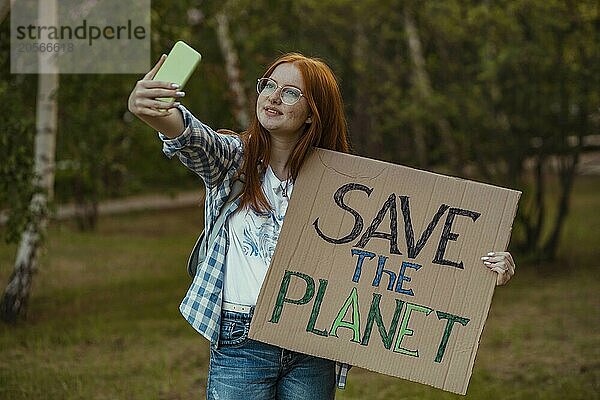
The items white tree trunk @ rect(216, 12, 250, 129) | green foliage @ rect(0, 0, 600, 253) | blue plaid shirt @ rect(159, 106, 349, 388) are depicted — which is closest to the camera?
blue plaid shirt @ rect(159, 106, 349, 388)

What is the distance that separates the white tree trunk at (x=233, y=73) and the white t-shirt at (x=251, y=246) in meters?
9.79

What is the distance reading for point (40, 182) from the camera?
832 cm

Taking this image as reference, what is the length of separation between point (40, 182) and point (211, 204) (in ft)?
18.7

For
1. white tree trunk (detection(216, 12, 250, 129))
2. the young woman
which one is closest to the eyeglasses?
the young woman

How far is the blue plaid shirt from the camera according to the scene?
8.94ft

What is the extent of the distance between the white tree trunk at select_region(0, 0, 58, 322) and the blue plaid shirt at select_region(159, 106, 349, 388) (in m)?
5.52

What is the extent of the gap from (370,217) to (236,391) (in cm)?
60

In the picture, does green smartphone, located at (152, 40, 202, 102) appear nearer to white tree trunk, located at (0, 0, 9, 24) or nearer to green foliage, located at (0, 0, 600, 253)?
white tree trunk, located at (0, 0, 9, 24)

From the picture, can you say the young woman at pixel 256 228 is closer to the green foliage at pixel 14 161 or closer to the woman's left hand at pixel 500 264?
the woman's left hand at pixel 500 264

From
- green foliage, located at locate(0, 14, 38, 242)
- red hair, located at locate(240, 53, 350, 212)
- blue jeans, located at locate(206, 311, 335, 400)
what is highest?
red hair, located at locate(240, 53, 350, 212)

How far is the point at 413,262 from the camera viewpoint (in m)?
2.91

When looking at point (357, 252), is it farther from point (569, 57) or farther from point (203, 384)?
point (569, 57)

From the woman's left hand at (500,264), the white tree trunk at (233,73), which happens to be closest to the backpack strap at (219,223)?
the woman's left hand at (500,264)

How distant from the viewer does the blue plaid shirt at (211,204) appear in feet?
8.94
